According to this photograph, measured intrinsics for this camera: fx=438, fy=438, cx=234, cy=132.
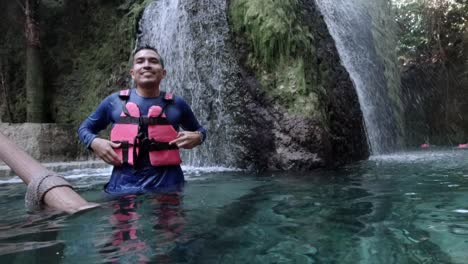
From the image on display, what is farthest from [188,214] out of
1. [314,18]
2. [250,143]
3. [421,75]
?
[421,75]

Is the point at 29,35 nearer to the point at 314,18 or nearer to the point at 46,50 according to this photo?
the point at 46,50

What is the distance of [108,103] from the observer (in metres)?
3.88

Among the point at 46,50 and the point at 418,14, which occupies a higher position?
the point at 418,14

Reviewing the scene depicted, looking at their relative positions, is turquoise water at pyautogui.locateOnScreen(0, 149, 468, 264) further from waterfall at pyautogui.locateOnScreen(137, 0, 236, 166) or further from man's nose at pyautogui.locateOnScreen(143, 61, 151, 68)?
waterfall at pyautogui.locateOnScreen(137, 0, 236, 166)

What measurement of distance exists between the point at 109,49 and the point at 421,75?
1012 cm

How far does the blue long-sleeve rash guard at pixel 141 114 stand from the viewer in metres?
3.74

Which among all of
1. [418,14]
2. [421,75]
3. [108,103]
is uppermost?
[418,14]

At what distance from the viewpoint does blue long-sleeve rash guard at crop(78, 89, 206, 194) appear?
3.74m

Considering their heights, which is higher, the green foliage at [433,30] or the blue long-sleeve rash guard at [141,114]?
the green foliage at [433,30]

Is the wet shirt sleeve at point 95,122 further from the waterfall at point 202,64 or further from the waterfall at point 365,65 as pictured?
the waterfall at point 365,65

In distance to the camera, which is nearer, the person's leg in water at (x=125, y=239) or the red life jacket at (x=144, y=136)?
the person's leg in water at (x=125, y=239)

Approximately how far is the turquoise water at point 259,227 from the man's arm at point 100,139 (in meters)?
0.38

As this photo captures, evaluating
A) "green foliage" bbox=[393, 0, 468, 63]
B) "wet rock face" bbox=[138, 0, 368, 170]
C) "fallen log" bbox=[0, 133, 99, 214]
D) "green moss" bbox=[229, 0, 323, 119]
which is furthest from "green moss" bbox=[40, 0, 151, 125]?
"green foliage" bbox=[393, 0, 468, 63]

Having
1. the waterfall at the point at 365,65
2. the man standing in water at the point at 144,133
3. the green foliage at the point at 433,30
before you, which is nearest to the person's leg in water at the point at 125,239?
the man standing in water at the point at 144,133
